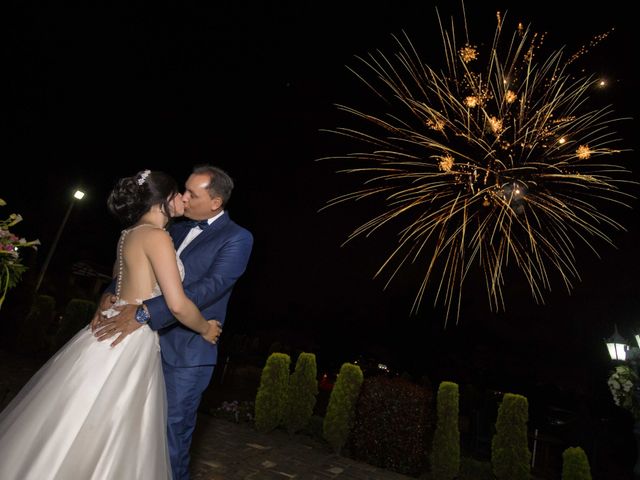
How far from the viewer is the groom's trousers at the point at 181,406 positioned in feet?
8.55

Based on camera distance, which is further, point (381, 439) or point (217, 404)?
point (217, 404)

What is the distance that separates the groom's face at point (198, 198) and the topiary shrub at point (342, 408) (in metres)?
6.68

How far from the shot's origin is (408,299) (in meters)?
41.6

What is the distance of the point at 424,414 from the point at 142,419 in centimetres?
688

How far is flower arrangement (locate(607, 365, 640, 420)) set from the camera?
7043 millimetres

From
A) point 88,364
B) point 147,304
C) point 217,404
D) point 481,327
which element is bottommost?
point 217,404

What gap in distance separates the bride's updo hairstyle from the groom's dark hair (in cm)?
27

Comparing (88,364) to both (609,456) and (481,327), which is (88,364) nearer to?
(609,456)

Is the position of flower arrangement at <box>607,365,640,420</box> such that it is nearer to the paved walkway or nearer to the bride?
the paved walkway

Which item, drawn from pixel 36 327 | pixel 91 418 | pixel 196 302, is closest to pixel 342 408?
pixel 196 302

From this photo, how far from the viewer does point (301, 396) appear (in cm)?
902

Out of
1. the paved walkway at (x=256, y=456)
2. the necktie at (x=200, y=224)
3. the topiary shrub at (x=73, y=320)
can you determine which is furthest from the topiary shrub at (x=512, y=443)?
the topiary shrub at (x=73, y=320)

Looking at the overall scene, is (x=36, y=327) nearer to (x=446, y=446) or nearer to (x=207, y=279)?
(x=446, y=446)

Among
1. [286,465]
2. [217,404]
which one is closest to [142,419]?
[286,465]
